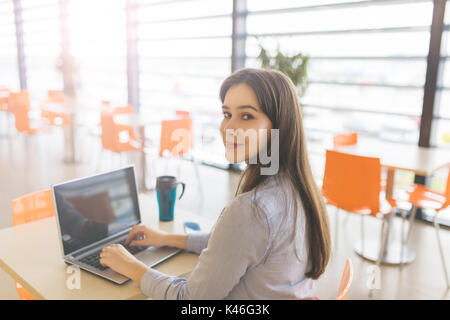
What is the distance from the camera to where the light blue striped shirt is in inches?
40.5

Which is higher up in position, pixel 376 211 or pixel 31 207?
pixel 31 207

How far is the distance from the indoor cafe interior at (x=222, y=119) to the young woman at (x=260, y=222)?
3.5 inches

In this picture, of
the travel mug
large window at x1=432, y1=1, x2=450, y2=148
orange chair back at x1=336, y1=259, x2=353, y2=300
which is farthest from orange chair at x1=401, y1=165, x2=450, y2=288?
the travel mug

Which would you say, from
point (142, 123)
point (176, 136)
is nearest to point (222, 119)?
point (176, 136)

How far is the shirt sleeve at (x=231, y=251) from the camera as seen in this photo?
1023 mm

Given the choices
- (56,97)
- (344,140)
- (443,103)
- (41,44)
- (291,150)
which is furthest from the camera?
(41,44)

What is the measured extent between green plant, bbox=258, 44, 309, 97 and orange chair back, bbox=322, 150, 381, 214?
1814 millimetres

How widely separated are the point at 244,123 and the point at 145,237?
0.58 metres

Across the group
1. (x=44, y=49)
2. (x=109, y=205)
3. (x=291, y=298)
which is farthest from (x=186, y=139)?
(x=44, y=49)

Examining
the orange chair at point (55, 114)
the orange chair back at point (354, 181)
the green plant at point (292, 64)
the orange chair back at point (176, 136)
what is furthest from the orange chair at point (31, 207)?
the orange chair at point (55, 114)

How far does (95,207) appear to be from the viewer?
1396 millimetres

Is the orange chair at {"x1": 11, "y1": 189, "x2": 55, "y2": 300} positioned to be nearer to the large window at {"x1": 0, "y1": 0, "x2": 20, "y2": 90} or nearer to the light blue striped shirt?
the light blue striped shirt

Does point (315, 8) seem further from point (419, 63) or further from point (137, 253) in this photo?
point (137, 253)

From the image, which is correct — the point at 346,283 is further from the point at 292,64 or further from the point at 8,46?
the point at 8,46
